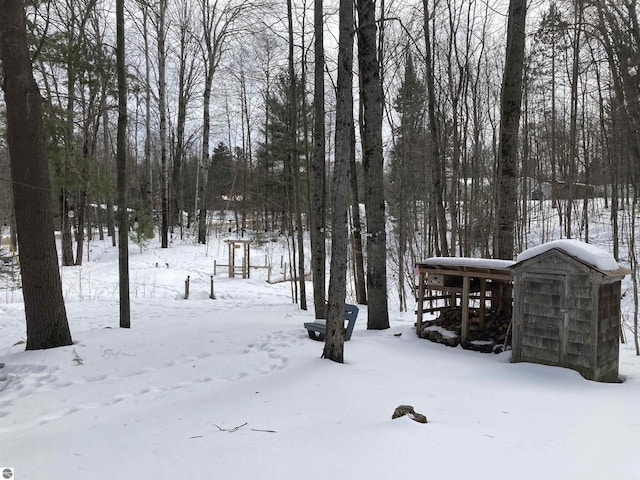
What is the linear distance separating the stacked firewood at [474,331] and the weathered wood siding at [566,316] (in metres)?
0.75

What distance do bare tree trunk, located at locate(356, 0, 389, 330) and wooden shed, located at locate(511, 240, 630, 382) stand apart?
2.40 m

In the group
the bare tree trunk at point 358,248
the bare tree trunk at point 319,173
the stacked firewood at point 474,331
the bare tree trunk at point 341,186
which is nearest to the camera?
the bare tree trunk at point 341,186

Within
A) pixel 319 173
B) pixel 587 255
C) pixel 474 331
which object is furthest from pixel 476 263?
pixel 319 173

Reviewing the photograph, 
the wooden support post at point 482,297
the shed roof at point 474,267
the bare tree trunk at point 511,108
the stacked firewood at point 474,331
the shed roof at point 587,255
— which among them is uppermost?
the bare tree trunk at point 511,108

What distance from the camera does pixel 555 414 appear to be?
3.72 m

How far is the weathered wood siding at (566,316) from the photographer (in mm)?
5188

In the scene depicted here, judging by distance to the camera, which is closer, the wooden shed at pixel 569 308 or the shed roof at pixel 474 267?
the wooden shed at pixel 569 308

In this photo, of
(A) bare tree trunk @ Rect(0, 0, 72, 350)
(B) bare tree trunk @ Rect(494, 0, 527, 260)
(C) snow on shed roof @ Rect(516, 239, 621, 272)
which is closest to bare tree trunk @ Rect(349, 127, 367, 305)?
(B) bare tree trunk @ Rect(494, 0, 527, 260)

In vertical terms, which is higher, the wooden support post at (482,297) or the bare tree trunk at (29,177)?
the bare tree trunk at (29,177)

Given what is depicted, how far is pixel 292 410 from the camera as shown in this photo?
150 inches

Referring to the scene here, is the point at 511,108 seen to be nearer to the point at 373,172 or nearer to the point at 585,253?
the point at 373,172

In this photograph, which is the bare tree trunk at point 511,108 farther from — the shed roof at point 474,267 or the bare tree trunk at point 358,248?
the bare tree trunk at point 358,248

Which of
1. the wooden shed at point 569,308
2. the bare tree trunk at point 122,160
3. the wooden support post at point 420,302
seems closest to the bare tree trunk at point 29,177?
the bare tree trunk at point 122,160

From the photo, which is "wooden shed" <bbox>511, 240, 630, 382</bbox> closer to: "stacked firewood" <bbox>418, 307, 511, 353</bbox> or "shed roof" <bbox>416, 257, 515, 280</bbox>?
"shed roof" <bbox>416, 257, 515, 280</bbox>
